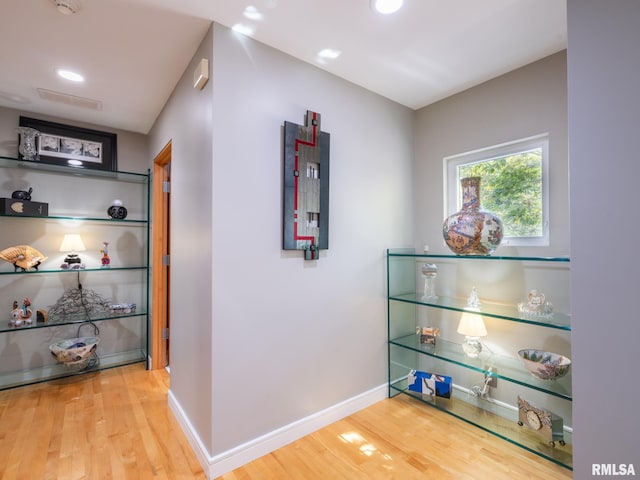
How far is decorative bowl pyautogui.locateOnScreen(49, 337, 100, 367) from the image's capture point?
8.92 feet

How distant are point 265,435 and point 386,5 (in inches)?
97.4

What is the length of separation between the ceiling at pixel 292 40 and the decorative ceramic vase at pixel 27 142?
323mm

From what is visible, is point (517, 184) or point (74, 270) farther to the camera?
point (74, 270)

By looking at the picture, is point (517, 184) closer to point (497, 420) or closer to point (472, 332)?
point (472, 332)

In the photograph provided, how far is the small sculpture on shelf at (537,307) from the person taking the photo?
1822mm

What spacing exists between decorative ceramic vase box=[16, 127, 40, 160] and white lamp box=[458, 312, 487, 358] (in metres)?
3.91

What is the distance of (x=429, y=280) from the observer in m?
2.48

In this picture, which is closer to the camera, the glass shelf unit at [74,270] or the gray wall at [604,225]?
the gray wall at [604,225]

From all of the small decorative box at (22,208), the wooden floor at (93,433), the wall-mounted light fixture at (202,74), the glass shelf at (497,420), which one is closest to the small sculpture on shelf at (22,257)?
the small decorative box at (22,208)

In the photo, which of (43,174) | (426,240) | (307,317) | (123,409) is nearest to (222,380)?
(307,317)

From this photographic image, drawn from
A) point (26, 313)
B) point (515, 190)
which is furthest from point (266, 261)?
point (26, 313)

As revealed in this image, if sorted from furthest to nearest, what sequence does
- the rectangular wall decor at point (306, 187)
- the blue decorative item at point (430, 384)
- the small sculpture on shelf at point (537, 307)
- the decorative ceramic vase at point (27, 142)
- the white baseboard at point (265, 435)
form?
the decorative ceramic vase at point (27, 142), the blue decorative item at point (430, 384), the rectangular wall decor at point (306, 187), the small sculpture on shelf at point (537, 307), the white baseboard at point (265, 435)

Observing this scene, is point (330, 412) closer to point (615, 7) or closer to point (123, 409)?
point (123, 409)

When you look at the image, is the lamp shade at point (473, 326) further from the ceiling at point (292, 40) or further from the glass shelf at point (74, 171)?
the glass shelf at point (74, 171)
